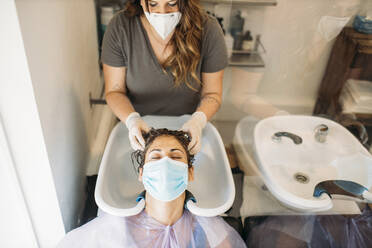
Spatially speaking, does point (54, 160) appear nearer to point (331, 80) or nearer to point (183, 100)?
point (183, 100)

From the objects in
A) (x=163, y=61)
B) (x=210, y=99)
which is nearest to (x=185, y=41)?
(x=163, y=61)

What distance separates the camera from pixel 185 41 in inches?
57.6

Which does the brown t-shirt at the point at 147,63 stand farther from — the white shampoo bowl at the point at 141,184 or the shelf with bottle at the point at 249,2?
the shelf with bottle at the point at 249,2

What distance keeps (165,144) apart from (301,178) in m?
0.80

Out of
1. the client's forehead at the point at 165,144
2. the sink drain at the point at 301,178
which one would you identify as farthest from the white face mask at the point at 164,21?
the sink drain at the point at 301,178

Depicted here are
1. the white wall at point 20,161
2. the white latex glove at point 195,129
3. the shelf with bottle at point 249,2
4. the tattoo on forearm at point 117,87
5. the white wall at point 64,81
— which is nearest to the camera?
the white wall at point 20,161

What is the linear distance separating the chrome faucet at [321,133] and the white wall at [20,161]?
4.08ft

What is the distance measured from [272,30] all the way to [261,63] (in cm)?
19

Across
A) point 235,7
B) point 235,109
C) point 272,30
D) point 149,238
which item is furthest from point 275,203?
point 235,7

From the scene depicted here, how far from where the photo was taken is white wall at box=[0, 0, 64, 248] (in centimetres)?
95

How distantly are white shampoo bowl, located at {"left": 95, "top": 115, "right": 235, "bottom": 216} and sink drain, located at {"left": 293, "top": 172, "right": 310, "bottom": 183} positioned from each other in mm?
439

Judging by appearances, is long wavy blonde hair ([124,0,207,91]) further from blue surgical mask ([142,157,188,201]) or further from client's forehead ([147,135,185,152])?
blue surgical mask ([142,157,188,201])

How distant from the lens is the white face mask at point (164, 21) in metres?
1.32

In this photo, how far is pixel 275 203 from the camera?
4.99ft
